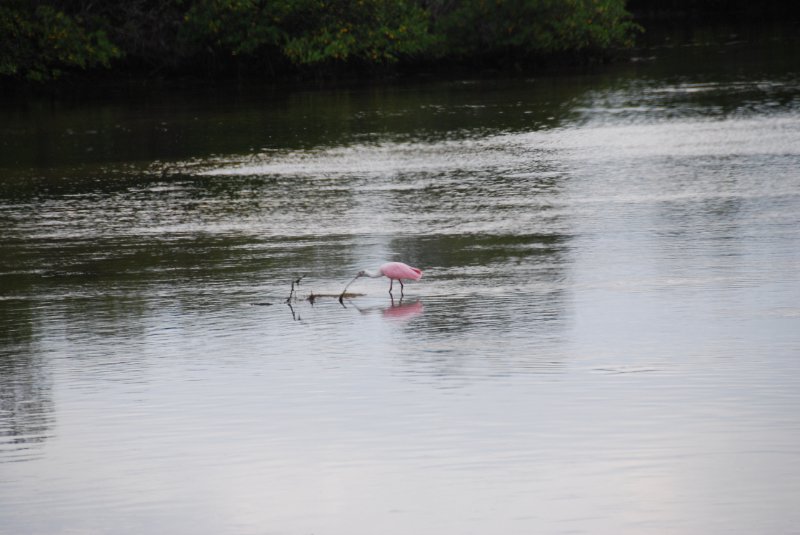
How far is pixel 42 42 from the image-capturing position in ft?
124

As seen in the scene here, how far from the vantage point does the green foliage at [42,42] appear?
123 ft

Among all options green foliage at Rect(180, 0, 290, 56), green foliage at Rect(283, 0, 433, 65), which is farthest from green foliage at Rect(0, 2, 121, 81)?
green foliage at Rect(283, 0, 433, 65)

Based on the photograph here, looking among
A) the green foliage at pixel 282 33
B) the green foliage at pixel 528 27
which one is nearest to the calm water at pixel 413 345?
the green foliage at pixel 282 33

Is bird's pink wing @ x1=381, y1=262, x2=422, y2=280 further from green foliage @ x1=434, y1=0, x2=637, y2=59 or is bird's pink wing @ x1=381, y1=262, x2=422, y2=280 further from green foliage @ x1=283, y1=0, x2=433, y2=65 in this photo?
green foliage @ x1=434, y1=0, x2=637, y2=59

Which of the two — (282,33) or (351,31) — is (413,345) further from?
(282,33)

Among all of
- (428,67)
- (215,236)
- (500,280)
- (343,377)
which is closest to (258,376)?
(343,377)

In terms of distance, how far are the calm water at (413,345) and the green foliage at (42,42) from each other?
18.2 metres

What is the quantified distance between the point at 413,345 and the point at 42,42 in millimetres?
30529

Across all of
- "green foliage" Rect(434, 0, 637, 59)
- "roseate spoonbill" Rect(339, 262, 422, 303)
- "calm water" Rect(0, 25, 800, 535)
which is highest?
"green foliage" Rect(434, 0, 637, 59)

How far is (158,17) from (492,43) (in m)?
10.2

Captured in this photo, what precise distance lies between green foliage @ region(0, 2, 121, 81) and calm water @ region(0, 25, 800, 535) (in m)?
18.2

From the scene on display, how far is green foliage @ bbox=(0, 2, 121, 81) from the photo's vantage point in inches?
1478

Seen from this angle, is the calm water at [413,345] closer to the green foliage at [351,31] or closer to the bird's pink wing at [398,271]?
the bird's pink wing at [398,271]

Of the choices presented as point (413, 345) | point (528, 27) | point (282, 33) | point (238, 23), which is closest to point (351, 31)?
point (282, 33)
